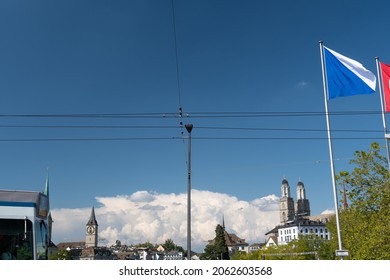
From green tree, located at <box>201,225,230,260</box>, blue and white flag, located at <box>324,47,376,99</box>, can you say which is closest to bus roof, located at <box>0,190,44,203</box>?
blue and white flag, located at <box>324,47,376,99</box>

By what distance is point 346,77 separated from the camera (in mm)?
20109

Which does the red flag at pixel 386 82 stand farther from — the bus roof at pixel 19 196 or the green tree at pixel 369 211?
the bus roof at pixel 19 196

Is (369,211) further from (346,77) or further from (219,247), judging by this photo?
(219,247)

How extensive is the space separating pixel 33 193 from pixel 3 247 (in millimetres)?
2048

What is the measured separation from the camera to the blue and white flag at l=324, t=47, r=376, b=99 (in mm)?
19531

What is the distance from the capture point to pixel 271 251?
80500 mm

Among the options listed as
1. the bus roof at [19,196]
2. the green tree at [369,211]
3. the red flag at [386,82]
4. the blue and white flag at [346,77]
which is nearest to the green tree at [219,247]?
the green tree at [369,211]

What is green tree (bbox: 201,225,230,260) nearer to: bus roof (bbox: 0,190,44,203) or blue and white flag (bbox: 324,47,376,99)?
blue and white flag (bbox: 324,47,376,99)

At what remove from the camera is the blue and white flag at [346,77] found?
1953 centimetres

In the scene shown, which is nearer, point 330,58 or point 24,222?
point 24,222

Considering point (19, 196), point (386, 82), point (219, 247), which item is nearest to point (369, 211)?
point (386, 82)

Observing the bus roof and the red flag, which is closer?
the bus roof
